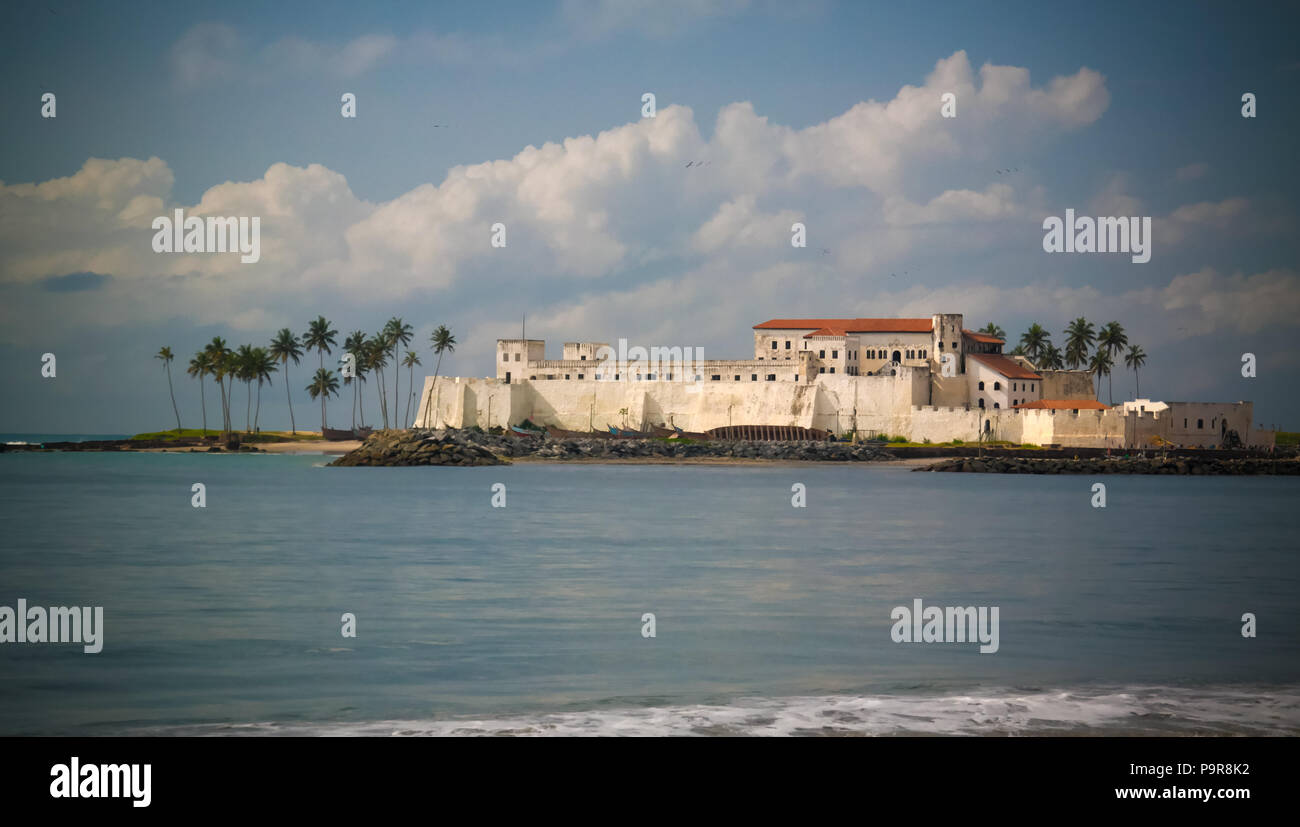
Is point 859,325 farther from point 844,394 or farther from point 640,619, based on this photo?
point 640,619

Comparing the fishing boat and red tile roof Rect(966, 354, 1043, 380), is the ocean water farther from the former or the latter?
the fishing boat

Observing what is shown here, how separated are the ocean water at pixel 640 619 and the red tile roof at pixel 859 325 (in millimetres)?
40660

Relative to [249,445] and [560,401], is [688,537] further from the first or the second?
[249,445]

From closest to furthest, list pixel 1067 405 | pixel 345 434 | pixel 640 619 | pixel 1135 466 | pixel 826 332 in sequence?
pixel 640 619
pixel 1135 466
pixel 1067 405
pixel 826 332
pixel 345 434

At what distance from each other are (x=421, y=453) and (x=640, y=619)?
1958 inches

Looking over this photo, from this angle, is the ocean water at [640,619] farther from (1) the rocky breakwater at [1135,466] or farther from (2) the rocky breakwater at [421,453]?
(2) the rocky breakwater at [421,453]

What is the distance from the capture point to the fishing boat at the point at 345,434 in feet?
308

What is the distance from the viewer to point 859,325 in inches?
3039

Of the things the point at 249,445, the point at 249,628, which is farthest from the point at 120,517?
the point at 249,445

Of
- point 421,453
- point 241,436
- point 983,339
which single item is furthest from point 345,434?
point 983,339

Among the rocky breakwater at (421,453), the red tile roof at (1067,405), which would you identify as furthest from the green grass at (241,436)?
the red tile roof at (1067,405)

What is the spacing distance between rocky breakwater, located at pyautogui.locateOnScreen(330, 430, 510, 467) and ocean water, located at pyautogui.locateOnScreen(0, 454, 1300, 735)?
27956mm

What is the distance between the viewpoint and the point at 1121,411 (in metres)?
63.8
